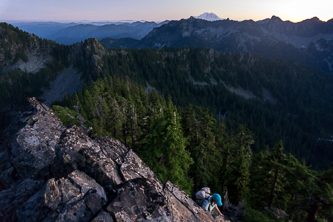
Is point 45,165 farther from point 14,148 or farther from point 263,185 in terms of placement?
point 263,185

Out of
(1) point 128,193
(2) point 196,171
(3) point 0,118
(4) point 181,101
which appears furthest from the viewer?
(4) point 181,101

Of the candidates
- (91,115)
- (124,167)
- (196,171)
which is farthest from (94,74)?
(124,167)

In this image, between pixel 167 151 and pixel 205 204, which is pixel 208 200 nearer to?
pixel 205 204

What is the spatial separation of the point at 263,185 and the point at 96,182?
2476cm

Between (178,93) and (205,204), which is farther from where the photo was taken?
(178,93)

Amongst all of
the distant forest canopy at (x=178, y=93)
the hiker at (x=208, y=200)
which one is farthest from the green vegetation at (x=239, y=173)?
the distant forest canopy at (x=178, y=93)

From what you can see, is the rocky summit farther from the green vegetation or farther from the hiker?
the green vegetation

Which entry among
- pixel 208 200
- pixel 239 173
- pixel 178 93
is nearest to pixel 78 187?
pixel 208 200

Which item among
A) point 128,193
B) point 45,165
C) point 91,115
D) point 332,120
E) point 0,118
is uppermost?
point 128,193

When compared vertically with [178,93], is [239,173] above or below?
above

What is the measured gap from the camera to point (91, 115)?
178 ft

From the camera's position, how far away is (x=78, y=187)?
28.4ft

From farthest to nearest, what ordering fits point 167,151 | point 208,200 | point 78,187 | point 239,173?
point 239,173 → point 167,151 → point 208,200 → point 78,187

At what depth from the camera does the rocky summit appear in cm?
752
